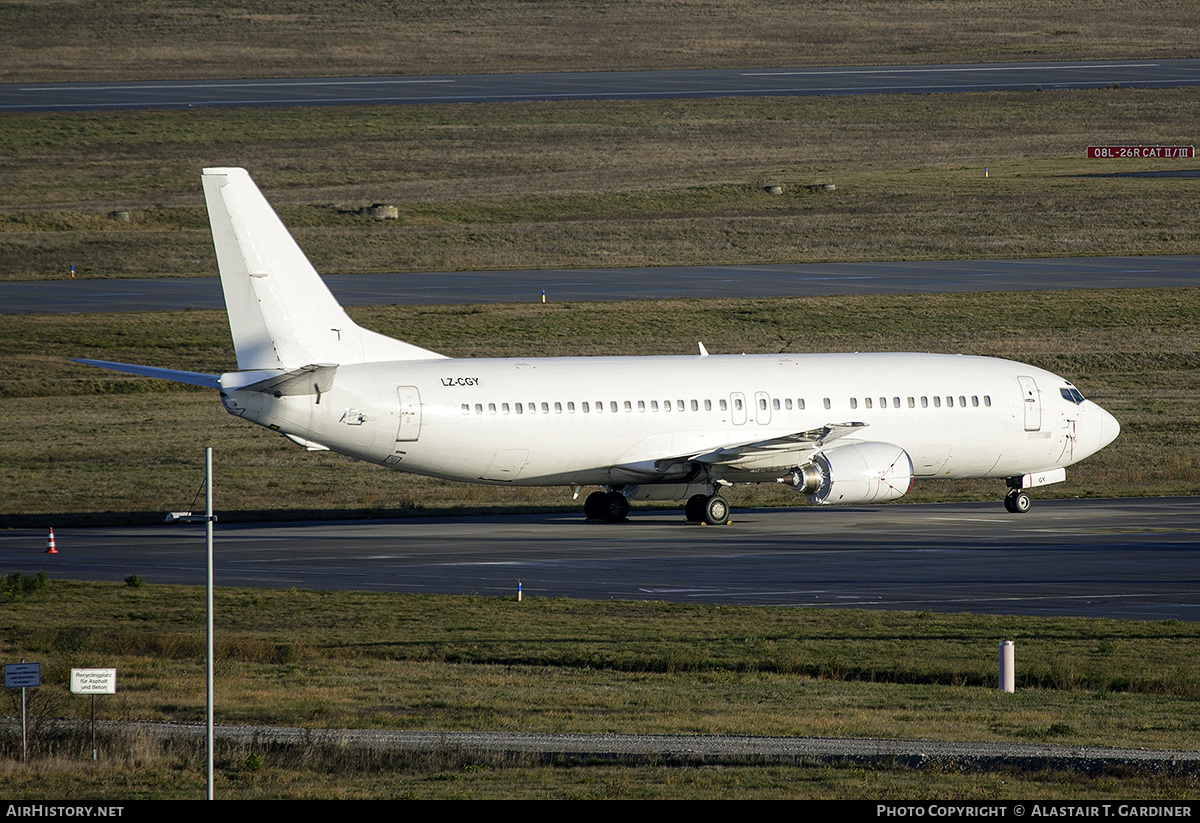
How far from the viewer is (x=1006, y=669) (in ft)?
77.0

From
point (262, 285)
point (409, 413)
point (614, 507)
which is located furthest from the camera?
point (614, 507)

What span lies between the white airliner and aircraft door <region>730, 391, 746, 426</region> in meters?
0.04

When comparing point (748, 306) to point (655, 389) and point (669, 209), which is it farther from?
point (655, 389)

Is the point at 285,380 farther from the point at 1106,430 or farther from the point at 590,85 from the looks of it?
the point at 590,85

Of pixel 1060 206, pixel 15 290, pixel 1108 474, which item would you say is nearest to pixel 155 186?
pixel 15 290

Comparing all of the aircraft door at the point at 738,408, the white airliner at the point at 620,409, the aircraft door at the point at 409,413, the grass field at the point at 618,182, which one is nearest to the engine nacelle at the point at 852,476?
the white airliner at the point at 620,409

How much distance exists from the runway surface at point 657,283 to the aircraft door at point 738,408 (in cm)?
3393

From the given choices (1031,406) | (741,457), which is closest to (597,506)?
(741,457)

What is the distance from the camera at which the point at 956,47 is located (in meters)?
150

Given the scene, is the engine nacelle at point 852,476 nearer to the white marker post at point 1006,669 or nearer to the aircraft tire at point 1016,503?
the aircraft tire at point 1016,503

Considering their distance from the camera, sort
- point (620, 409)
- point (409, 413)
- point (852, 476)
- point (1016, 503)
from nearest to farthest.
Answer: point (409, 413), point (852, 476), point (620, 409), point (1016, 503)

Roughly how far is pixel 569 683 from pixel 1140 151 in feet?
324

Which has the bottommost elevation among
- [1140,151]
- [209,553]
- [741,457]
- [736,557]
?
[736,557]

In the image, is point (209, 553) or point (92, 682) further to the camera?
point (92, 682)
